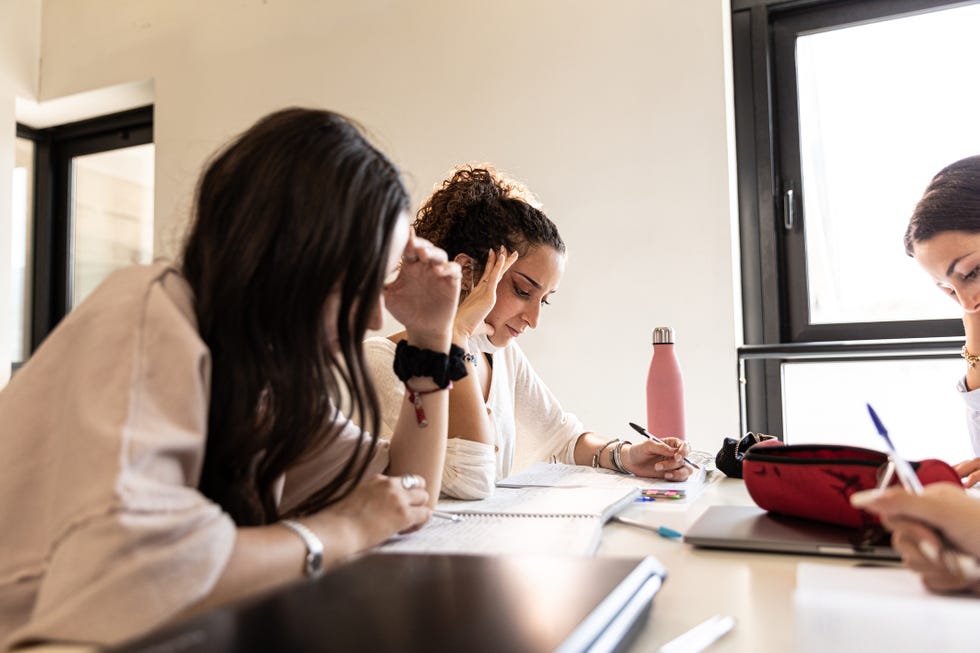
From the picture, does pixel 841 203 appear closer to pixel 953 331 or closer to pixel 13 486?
pixel 953 331

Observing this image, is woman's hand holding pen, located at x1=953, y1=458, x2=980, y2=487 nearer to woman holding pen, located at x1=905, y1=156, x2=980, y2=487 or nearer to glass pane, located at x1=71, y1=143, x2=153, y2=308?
woman holding pen, located at x1=905, y1=156, x2=980, y2=487

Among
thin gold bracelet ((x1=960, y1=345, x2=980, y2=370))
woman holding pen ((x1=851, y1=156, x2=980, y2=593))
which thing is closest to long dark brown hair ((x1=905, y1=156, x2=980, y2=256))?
woman holding pen ((x1=851, y1=156, x2=980, y2=593))

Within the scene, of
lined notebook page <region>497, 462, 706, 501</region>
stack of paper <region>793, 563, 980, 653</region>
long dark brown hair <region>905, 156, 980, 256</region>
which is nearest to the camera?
stack of paper <region>793, 563, 980, 653</region>

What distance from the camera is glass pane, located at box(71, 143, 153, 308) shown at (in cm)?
322

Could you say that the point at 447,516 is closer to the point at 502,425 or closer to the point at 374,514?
the point at 374,514

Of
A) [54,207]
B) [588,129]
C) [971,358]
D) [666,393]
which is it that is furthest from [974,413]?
[54,207]

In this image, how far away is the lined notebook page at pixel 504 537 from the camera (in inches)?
26.9

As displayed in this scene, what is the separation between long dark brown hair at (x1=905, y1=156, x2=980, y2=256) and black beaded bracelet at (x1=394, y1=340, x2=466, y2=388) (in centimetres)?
93

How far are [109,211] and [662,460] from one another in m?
2.87

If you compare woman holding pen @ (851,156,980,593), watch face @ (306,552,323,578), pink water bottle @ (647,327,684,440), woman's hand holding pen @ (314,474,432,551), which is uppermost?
woman holding pen @ (851,156,980,593)

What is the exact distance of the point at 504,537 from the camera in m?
0.74

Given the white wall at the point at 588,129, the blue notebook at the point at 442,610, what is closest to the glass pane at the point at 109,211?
the white wall at the point at 588,129

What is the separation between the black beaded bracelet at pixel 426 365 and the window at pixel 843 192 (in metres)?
1.23

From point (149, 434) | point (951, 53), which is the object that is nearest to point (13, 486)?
point (149, 434)
